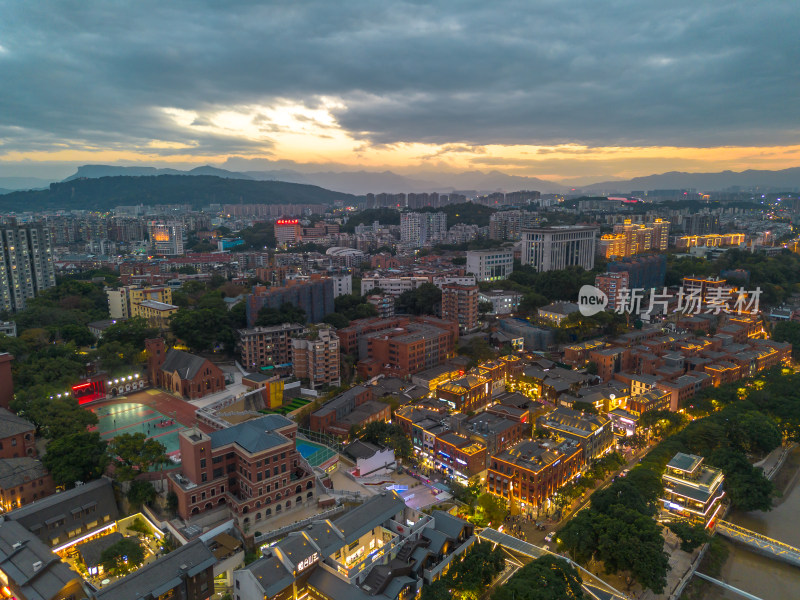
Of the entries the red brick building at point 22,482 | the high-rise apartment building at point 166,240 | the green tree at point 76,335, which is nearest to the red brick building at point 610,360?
the red brick building at point 22,482

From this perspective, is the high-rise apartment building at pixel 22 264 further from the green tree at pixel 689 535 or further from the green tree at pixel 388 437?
the green tree at pixel 689 535

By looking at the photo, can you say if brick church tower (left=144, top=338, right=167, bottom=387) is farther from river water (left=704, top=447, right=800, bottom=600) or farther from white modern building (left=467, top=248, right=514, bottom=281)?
white modern building (left=467, top=248, right=514, bottom=281)

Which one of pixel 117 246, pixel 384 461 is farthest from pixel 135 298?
pixel 117 246

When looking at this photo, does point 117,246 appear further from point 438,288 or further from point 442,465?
point 442,465

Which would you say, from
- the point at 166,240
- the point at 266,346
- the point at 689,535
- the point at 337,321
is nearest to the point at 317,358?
the point at 266,346

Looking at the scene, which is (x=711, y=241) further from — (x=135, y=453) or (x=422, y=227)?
(x=135, y=453)

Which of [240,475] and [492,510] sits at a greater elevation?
[240,475]
